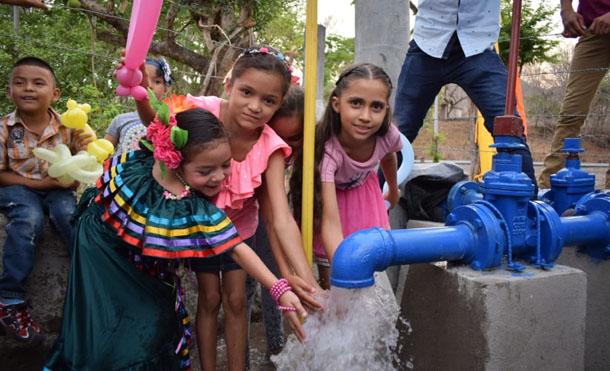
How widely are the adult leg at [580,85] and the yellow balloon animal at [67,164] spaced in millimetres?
2800

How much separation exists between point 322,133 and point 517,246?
89 centimetres

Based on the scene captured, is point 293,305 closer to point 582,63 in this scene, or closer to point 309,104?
point 309,104

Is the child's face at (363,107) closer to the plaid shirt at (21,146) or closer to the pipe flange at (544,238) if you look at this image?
the pipe flange at (544,238)

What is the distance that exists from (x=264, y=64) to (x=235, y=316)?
0.97 metres

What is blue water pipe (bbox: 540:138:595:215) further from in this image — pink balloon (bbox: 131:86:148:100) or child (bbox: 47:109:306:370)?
pink balloon (bbox: 131:86:148:100)

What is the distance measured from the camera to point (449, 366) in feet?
6.47

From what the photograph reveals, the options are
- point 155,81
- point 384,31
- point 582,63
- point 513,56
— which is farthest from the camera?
point 384,31

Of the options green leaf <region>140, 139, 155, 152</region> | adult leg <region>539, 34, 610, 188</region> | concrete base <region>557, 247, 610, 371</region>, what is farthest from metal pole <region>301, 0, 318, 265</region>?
adult leg <region>539, 34, 610, 188</region>

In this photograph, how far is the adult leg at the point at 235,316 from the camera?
2.09 meters

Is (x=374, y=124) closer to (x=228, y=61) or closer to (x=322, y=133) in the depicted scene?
(x=322, y=133)

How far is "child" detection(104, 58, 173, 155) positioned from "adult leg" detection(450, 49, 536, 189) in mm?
1646

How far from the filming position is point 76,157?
2.48 meters

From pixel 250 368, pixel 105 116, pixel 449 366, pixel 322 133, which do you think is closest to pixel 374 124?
pixel 322 133

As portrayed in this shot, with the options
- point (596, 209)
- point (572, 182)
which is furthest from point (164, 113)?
point (572, 182)
